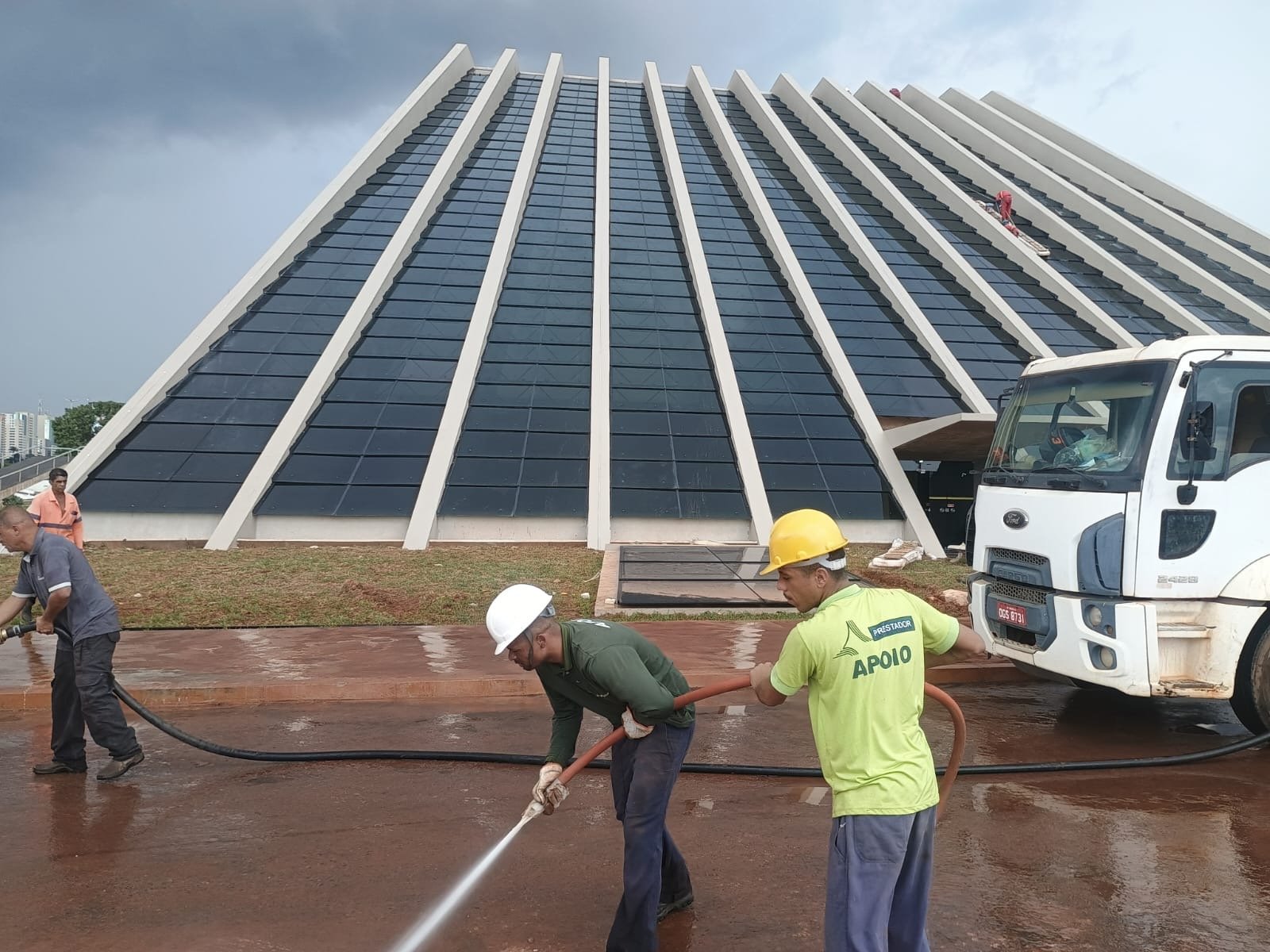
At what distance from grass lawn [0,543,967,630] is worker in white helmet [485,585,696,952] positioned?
7.09m

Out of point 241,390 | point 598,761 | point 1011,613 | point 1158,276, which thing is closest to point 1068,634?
point 1011,613

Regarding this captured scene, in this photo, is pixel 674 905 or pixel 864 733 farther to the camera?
pixel 674 905

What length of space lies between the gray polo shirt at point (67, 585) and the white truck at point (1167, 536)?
21.6 ft

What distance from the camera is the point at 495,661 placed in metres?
8.44

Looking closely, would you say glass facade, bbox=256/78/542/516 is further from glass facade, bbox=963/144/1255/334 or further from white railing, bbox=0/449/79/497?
glass facade, bbox=963/144/1255/334

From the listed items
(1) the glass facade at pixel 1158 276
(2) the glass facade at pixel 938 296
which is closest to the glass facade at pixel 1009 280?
(2) the glass facade at pixel 938 296

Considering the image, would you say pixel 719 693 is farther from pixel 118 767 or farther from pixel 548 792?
pixel 118 767

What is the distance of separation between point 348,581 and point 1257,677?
1066 centimetres

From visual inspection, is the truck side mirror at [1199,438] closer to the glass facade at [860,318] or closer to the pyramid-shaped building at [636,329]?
the pyramid-shaped building at [636,329]

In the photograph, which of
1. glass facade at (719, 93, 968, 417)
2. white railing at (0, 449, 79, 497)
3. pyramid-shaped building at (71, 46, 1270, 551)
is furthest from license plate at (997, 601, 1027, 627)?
white railing at (0, 449, 79, 497)

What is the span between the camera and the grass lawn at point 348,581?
10.6m

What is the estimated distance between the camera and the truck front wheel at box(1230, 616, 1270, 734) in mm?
6105

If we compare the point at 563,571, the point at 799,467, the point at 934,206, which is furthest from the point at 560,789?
the point at 934,206

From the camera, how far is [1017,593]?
22.0 feet
